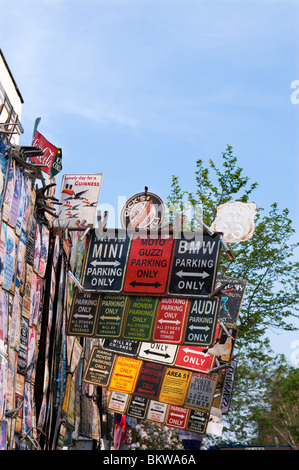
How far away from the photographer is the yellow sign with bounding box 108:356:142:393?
17.5 meters

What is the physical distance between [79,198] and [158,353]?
426 cm

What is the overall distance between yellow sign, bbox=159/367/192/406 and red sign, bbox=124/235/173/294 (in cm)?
482

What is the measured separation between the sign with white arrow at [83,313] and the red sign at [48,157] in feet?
9.10

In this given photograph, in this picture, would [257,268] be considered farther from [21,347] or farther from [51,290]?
[21,347]

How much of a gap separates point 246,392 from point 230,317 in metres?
12.7

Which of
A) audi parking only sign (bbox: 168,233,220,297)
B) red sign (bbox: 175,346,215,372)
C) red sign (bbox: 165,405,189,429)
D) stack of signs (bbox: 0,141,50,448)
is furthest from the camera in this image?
red sign (bbox: 165,405,189,429)

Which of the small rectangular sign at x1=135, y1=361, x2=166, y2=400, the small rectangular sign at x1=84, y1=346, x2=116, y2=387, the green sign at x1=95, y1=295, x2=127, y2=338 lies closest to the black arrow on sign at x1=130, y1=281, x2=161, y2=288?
the green sign at x1=95, y1=295, x2=127, y2=338

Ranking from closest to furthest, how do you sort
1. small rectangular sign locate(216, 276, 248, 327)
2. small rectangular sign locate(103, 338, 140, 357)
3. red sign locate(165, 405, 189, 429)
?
small rectangular sign locate(103, 338, 140, 357)
red sign locate(165, 405, 189, 429)
small rectangular sign locate(216, 276, 248, 327)

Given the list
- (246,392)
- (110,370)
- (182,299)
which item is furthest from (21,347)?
(246,392)

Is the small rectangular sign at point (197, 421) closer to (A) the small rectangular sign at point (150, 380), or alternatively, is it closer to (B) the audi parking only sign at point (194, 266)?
(A) the small rectangular sign at point (150, 380)

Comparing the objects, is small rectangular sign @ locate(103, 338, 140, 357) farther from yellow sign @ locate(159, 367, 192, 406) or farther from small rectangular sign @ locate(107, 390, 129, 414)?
small rectangular sign @ locate(107, 390, 129, 414)

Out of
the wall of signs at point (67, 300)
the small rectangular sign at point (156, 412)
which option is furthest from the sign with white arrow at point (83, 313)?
the small rectangular sign at point (156, 412)

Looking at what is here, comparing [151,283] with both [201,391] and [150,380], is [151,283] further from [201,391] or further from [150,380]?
[201,391]

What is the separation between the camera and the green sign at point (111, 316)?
13578 millimetres
